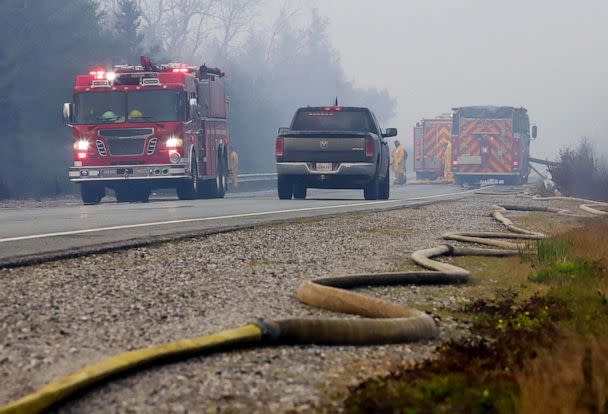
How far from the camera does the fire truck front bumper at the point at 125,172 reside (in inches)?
945

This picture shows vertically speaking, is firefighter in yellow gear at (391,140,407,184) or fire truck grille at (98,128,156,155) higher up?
fire truck grille at (98,128,156,155)

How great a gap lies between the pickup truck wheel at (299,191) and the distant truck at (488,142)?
20.7m

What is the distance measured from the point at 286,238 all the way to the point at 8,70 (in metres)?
26.6

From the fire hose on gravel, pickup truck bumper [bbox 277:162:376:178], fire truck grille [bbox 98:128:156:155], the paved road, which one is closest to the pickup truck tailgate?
pickup truck bumper [bbox 277:162:376:178]

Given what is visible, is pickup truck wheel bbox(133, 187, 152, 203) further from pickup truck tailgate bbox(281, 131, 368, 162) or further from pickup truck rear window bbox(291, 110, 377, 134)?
pickup truck tailgate bbox(281, 131, 368, 162)

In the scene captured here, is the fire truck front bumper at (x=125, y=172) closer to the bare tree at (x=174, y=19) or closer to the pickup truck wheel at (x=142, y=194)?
the pickup truck wheel at (x=142, y=194)

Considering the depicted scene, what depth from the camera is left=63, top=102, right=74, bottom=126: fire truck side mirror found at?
23469mm

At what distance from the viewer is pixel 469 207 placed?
1941 cm

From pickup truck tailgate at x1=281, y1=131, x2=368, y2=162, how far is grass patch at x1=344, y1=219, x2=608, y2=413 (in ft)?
48.8

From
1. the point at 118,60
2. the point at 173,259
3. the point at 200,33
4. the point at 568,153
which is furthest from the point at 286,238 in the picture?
the point at 200,33

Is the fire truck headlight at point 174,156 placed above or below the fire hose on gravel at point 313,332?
above

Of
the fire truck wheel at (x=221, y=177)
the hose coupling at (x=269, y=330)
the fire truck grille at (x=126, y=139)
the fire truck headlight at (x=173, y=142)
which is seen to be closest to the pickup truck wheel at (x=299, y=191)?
the fire truck headlight at (x=173, y=142)

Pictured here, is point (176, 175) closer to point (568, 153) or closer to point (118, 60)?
point (568, 153)

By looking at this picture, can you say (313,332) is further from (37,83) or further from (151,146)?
(37,83)
